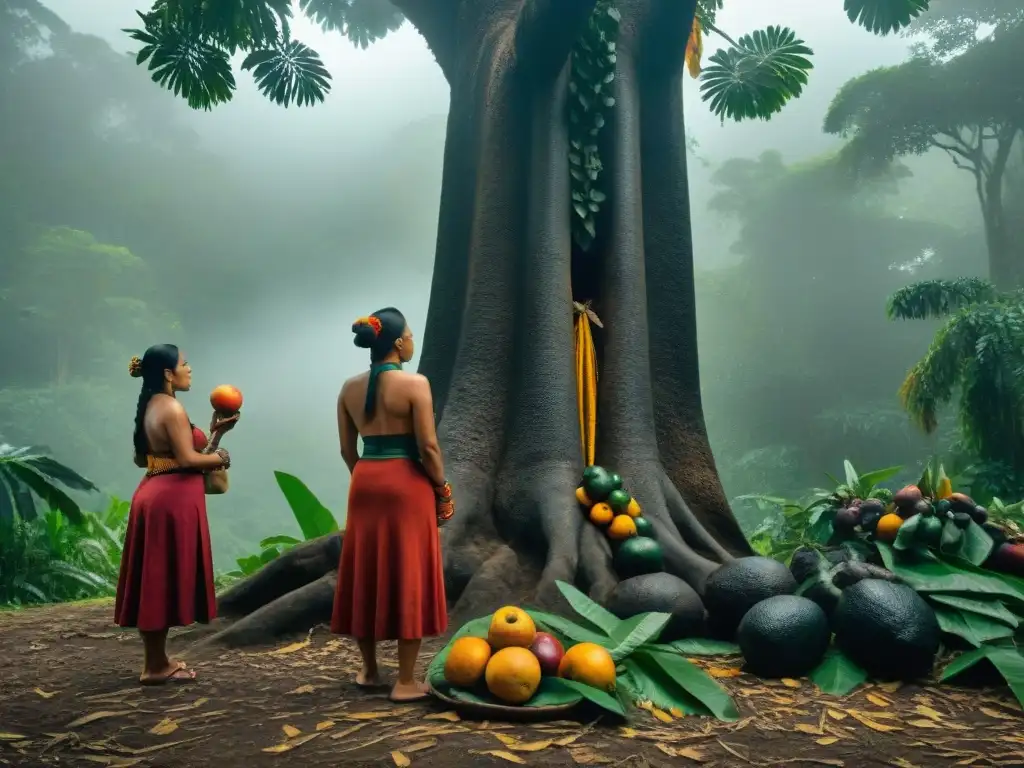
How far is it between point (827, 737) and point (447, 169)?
5.01 meters

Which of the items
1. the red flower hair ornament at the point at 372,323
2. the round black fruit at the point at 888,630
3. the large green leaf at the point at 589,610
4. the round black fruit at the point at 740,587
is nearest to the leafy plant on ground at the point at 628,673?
the large green leaf at the point at 589,610

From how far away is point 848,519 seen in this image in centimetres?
473

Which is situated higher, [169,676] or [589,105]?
[589,105]

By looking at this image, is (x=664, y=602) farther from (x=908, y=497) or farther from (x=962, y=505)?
(x=962, y=505)

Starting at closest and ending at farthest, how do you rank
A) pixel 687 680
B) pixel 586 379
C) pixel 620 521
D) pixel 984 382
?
pixel 687 680
pixel 620 521
pixel 586 379
pixel 984 382

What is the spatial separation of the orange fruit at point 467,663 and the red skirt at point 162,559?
1225 mm

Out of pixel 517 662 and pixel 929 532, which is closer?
pixel 517 662

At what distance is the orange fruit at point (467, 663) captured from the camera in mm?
3121

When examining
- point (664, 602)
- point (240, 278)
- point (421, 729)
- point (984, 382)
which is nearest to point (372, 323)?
point (421, 729)

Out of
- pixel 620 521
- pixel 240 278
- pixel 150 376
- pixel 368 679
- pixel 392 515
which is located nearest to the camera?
pixel 392 515

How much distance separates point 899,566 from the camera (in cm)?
425

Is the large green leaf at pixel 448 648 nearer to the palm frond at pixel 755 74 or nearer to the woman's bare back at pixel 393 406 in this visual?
the woman's bare back at pixel 393 406

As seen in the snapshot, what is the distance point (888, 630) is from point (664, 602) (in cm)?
100

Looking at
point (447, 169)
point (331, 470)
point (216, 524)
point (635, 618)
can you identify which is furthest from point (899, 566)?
point (331, 470)
